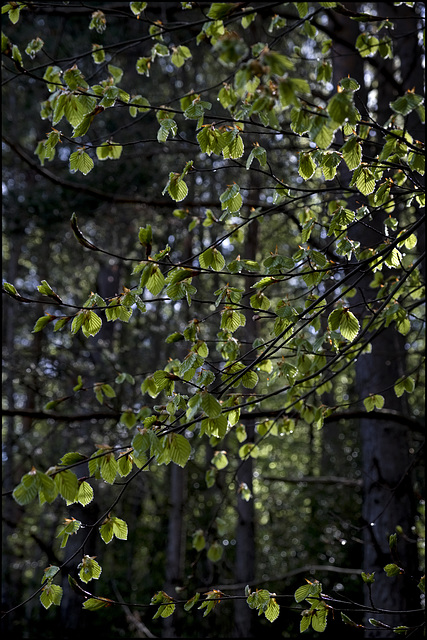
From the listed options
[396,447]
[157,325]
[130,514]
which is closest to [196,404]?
[396,447]

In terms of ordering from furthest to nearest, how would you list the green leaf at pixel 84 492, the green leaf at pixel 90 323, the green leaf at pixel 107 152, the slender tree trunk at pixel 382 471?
the slender tree trunk at pixel 382 471 < the green leaf at pixel 107 152 < the green leaf at pixel 90 323 < the green leaf at pixel 84 492

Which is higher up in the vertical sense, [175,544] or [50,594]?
[50,594]

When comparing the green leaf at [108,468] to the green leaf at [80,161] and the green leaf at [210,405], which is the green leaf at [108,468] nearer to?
the green leaf at [210,405]

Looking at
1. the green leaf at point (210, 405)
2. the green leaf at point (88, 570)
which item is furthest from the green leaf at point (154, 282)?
the green leaf at point (88, 570)

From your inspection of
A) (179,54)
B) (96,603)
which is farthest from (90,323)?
(179,54)

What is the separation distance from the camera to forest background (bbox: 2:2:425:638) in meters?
1.74

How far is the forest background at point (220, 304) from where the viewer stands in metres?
1.74

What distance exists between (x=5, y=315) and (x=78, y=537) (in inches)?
215

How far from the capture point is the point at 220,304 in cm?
205

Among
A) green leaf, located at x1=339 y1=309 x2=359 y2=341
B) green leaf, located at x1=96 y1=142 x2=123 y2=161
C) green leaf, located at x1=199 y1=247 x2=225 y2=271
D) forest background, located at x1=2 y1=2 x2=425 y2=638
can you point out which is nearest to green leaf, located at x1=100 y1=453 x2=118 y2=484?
forest background, located at x1=2 y1=2 x2=425 y2=638

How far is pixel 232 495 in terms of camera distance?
10.1 metres

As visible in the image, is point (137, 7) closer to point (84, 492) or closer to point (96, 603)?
point (84, 492)

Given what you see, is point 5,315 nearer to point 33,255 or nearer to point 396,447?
point 33,255

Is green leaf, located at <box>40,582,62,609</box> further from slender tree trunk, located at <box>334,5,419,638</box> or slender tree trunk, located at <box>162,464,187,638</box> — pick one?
slender tree trunk, located at <box>162,464,187,638</box>
